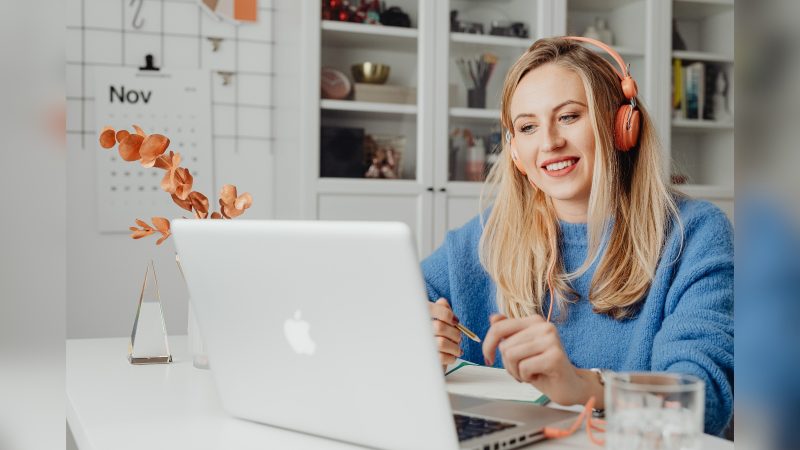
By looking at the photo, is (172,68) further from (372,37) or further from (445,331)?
(445,331)

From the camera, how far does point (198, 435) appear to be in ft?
2.64

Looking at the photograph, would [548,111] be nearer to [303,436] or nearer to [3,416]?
[303,436]

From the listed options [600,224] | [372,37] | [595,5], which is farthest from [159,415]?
[595,5]

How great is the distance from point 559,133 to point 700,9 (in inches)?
75.3

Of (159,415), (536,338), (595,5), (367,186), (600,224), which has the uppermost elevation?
(595,5)

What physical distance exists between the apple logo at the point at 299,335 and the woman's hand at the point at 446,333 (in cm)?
39

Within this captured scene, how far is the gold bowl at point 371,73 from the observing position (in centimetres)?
262

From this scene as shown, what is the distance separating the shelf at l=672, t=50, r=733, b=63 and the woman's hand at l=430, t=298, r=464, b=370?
2.16m

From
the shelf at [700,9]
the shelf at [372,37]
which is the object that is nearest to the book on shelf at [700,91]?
the shelf at [700,9]

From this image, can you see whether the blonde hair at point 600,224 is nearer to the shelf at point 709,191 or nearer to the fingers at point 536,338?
the fingers at point 536,338

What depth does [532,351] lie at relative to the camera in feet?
2.70

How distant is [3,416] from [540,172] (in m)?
1.22

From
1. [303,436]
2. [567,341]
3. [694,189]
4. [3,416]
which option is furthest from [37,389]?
[694,189]

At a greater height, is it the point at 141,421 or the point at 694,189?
the point at 694,189
